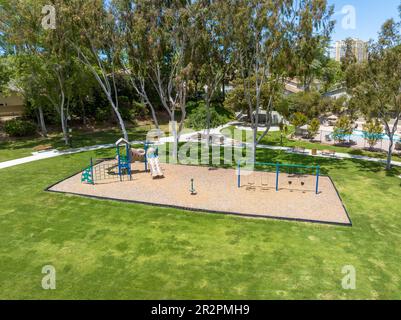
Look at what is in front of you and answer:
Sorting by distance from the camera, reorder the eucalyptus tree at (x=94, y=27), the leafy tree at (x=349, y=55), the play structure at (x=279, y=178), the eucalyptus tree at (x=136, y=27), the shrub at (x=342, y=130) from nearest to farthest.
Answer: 1. the play structure at (x=279, y=178)
2. the eucalyptus tree at (x=136, y=27)
3. the eucalyptus tree at (x=94, y=27)
4. the leafy tree at (x=349, y=55)
5. the shrub at (x=342, y=130)

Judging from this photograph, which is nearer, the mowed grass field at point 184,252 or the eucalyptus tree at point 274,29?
the mowed grass field at point 184,252

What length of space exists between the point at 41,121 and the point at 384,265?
105 ft

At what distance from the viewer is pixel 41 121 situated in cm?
3197

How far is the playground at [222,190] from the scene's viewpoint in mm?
14469

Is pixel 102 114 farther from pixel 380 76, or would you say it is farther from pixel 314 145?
pixel 380 76

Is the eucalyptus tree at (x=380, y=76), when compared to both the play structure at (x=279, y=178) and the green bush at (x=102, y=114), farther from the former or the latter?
the green bush at (x=102, y=114)

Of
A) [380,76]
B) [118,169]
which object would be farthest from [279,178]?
[118,169]

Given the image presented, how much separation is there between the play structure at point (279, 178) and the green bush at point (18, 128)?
2300cm

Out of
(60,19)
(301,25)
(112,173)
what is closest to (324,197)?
(301,25)

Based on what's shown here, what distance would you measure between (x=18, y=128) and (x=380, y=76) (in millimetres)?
31515

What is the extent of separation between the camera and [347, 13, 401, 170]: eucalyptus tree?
62.9 ft

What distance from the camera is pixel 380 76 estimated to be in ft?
63.5

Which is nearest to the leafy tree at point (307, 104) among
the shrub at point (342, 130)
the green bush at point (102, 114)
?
the shrub at point (342, 130)
